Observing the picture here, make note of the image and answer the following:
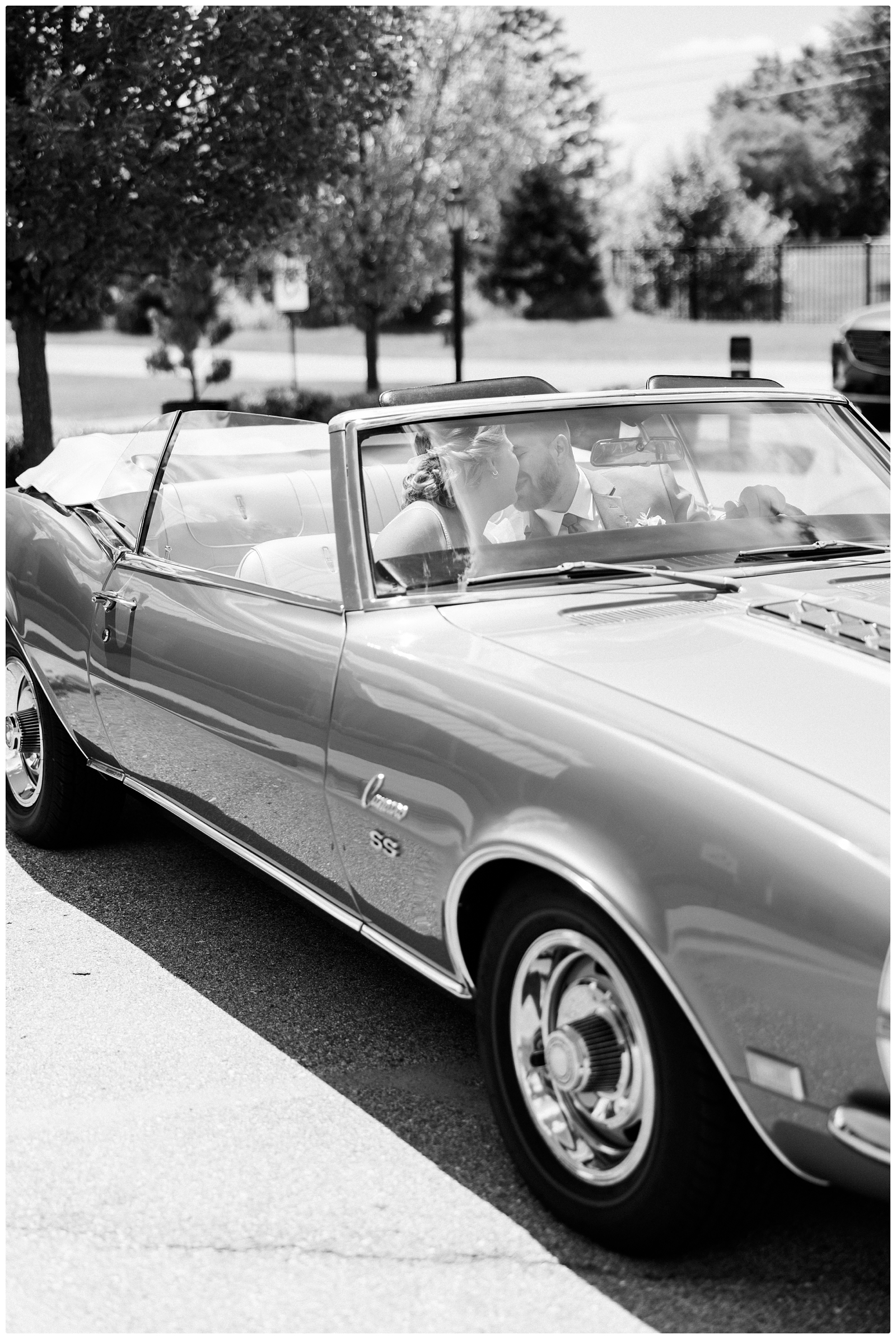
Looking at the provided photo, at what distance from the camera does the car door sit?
11.3 ft

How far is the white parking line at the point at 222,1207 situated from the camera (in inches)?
102

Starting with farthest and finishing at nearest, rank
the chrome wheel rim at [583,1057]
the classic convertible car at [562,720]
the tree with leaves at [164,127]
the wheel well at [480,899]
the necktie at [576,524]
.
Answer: the tree with leaves at [164,127] → the necktie at [576,524] → the wheel well at [480,899] → the chrome wheel rim at [583,1057] → the classic convertible car at [562,720]

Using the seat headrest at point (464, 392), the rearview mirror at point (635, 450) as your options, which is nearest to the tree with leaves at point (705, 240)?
the seat headrest at point (464, 392)

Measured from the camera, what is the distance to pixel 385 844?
3.12m

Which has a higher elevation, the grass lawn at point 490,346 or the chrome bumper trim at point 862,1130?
the grass lawn at point 490,346

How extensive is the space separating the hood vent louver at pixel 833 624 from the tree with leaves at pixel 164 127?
10017mm

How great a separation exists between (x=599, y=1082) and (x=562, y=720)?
0.63 m

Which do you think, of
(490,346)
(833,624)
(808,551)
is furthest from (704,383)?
(490,346)

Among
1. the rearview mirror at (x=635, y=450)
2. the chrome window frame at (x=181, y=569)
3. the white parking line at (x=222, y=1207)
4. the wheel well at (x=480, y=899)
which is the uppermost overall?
the rearview mirror at (x=635, y=450)

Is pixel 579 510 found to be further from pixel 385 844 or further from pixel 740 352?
pixel 740 352

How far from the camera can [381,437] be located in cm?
359

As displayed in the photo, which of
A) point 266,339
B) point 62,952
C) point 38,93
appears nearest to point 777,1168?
point 62,952

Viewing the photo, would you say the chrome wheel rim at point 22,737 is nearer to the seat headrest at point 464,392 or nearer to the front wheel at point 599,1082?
the seat headrest at point 464,392

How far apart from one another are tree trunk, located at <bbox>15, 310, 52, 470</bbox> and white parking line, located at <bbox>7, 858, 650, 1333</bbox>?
11.5m
